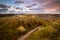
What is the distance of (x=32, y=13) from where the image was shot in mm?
2586

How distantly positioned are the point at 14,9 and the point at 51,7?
78 cm

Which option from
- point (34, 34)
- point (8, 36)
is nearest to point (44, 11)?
point (34, 34)

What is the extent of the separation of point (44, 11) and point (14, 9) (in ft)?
2.08

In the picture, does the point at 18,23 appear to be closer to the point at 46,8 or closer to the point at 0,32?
the point at 0,32

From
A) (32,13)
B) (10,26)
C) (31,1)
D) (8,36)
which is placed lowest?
(8,36)

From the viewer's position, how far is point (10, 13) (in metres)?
2.61

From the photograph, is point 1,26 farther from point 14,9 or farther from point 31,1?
point 31,1

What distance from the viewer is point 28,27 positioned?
2488 mm

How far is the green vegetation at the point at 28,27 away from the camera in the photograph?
2402 millimetres

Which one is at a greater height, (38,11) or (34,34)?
(38,11)

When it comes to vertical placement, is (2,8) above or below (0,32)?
above

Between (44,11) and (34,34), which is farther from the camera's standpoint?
(44,11)

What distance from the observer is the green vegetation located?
240 centimetres

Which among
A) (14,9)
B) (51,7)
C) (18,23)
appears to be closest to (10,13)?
(14,9)
